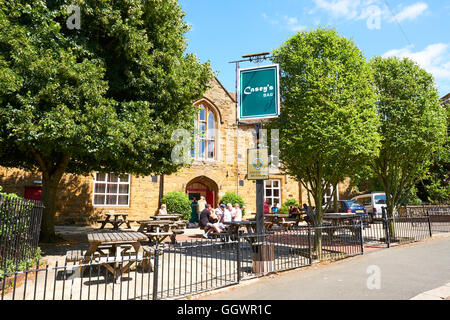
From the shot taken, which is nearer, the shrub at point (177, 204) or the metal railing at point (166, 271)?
the metal railing at point (166, 271)

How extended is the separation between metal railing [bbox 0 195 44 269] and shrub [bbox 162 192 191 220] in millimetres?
9914

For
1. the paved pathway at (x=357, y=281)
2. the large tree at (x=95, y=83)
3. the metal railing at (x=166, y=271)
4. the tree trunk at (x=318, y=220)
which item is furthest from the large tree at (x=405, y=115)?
the large tree at (x=95, y=83)

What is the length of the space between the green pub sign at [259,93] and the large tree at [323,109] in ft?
4.87

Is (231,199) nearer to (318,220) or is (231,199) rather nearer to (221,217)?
(221,217)

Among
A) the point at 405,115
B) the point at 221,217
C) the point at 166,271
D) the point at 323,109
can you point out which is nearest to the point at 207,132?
the point at 221,217

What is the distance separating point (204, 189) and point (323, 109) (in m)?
12.8

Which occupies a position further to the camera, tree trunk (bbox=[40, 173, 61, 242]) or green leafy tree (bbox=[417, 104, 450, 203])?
green leafy tree (bbox=[417, 104, 450, 203])

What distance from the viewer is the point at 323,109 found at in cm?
898

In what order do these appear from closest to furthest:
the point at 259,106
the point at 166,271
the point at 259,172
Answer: the point at 166,271 → the point at 259,172 → the point at 259,106

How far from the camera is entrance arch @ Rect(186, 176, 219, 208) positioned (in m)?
19.9

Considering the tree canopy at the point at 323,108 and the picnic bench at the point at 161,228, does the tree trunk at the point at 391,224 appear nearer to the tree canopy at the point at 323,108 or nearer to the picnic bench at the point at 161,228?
the tree canopy at the point at 323,108

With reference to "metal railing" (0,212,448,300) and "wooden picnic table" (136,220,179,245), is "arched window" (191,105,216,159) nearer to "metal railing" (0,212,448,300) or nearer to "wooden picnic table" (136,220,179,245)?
"wooden picnic table" (136,220,179,245)

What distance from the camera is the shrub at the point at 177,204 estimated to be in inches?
678

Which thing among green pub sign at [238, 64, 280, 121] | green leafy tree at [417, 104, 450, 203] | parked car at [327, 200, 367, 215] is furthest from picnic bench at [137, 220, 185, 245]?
green leafy tree at [417, 104, 450, 203]
